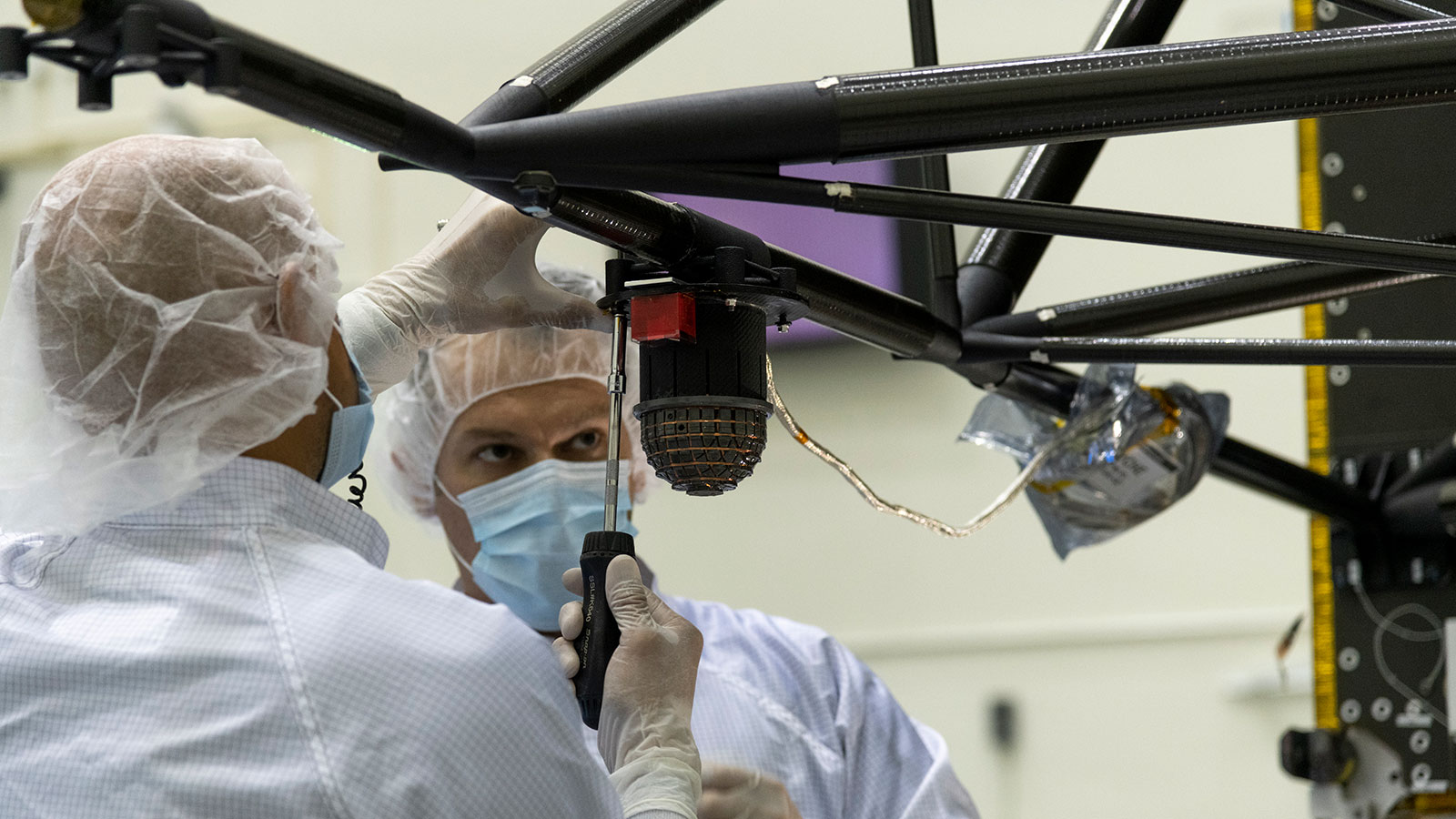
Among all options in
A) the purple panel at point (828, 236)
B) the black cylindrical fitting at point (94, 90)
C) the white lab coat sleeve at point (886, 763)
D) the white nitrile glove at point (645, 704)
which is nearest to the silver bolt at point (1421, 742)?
the white lab coat sleeve at point (886, 763)

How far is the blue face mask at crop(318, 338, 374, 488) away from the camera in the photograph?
1045mm

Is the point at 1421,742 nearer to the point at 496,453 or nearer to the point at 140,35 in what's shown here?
the point at 496,453

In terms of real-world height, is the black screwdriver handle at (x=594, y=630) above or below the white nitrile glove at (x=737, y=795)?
above

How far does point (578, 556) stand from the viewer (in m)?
1.58

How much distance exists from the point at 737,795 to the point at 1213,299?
2.22ft

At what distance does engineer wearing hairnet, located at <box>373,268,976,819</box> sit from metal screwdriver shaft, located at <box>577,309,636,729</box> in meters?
0.61

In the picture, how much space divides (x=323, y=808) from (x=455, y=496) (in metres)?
0.88

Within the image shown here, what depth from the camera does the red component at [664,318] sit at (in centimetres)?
83

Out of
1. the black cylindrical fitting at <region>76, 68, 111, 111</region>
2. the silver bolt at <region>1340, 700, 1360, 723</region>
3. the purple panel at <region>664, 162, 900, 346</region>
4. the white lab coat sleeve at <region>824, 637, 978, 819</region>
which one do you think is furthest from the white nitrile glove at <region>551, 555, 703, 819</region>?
the purple panel at <region>664, 162, 900, 346</region>

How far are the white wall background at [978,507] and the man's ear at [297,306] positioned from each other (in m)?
1.33

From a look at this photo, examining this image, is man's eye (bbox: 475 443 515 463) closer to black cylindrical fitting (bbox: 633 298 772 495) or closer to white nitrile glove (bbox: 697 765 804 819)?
white nitrile glove (bbox: 697 765 804 819)

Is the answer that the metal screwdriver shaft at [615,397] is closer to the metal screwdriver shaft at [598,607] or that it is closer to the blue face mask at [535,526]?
the metal screwdriver shaft at [598,607]

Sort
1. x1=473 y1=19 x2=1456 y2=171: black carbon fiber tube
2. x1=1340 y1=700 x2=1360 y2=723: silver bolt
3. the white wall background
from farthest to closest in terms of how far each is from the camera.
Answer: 1. the white wall background
2. x1=1340 y1=700 x2=1360 y2=723: silver bolt
3. x1=473 y1=19 x2=1456 y2=171: black carbon fiber tube

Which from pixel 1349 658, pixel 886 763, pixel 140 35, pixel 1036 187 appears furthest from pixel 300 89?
pixel 1349 658
